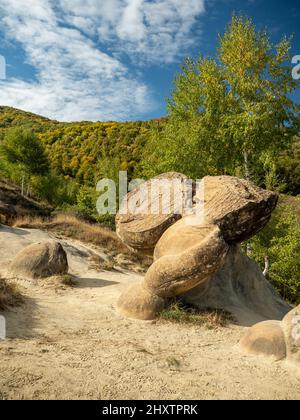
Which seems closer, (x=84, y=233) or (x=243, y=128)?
(x=243, y=128)

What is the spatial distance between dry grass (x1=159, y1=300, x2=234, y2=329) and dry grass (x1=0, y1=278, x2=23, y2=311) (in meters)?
2.69

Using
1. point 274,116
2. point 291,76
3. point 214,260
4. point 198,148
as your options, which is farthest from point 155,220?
point 291,76

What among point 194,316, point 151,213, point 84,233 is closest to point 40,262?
point 151,213

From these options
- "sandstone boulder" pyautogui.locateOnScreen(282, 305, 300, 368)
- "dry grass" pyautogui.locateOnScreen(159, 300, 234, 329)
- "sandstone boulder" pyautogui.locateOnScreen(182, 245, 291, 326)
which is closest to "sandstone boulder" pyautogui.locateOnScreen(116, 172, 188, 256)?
"sandstone boulder" pyautogui.locateOnScreen(182, 245, 291, 326)

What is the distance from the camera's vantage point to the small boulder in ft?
16.6

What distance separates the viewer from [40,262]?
9.02 meters

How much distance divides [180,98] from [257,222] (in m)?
10.3

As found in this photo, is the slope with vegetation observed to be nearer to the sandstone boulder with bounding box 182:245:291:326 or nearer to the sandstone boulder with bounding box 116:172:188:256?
the sandstone boulder with bounding box 182:245:291:326

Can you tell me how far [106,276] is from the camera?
1055cm

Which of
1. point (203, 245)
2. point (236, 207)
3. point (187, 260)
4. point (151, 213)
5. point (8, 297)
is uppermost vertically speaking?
point (236, 207)

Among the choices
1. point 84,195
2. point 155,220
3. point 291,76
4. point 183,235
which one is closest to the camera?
point 183,235

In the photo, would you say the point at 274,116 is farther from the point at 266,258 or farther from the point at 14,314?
the point at 14,314

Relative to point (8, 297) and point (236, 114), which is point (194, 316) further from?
point (236, 114)

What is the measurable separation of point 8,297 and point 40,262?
2.37 m
